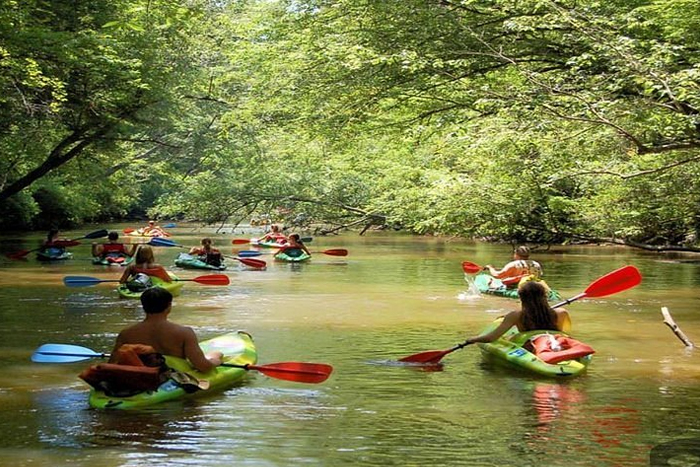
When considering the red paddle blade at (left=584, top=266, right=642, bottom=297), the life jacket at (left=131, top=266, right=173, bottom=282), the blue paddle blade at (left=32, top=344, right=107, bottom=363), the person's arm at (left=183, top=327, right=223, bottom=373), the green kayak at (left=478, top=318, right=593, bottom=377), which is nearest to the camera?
the person's arm at (left=183, top=327, right=223, bottom=373)

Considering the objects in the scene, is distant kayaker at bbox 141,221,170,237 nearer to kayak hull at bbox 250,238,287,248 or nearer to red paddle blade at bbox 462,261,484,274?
kayak hull at bbox 250,238,287,248

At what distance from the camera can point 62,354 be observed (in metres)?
7.82

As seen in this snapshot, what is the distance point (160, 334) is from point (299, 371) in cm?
117

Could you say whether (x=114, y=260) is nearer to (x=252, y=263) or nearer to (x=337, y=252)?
(x=252, y=263)

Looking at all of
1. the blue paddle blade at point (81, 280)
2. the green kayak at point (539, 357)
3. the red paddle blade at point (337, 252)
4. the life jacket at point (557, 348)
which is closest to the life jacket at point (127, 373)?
the green kayak at point (539, 357)

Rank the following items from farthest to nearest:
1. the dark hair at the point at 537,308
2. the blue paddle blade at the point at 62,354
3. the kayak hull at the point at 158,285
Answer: the kayak hull at the point at 158,285 → the dark hair at the point at 537,308 → the blue paddle blade at the point at 62,354

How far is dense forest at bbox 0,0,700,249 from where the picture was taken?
433 inches

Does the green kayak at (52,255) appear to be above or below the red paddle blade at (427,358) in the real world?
above

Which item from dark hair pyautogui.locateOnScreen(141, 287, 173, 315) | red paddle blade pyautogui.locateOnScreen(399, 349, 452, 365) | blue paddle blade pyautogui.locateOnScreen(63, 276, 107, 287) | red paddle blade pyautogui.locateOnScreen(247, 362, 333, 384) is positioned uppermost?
dark hair pyautogui.locateOnScreen(141, 287, 173, 315)

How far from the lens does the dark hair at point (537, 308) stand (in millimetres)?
8539

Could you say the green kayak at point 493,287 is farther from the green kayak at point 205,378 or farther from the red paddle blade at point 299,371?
the red paddle blade at point 299,371

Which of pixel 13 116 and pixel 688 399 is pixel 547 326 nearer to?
pixel 688 399

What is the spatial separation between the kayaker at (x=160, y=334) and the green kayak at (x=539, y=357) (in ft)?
9.70

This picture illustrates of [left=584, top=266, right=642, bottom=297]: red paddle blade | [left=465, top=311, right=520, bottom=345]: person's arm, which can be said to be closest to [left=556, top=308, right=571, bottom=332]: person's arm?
[left=465, top=311, right=520, bottom=345]: person's arm
